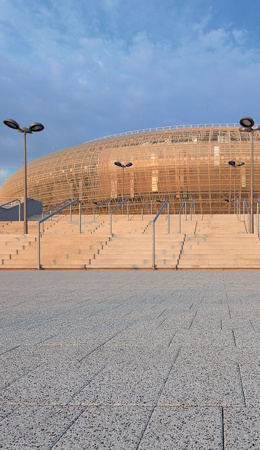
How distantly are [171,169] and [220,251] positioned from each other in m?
40.8

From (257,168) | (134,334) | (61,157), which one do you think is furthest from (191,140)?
(134,334)

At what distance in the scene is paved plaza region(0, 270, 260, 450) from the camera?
6.38 feet

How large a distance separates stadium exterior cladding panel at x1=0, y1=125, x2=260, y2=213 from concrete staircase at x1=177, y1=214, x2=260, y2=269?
33833 millimetres

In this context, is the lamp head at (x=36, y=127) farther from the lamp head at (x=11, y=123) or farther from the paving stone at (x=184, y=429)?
the paving stone at (x=184, y=429)

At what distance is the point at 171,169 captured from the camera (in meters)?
55.8

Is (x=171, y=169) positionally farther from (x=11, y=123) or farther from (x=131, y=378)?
(x=131, y=378)

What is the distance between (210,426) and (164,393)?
504 millimetres

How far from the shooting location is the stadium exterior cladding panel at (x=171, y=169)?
5438cm

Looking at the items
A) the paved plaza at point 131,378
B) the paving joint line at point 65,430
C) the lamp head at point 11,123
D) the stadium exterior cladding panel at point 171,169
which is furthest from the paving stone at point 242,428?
the stadium exterior cladding panel at point 171,169

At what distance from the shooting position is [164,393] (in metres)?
2.49

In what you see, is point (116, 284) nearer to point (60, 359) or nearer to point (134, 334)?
point (134, 334)

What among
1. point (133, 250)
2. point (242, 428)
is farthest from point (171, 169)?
point (242, 428)

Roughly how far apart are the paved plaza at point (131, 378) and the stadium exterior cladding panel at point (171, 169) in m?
46.7

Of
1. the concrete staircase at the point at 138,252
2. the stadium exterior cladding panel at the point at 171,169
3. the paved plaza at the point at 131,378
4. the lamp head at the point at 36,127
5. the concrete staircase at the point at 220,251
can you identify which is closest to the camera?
the paved plaza at the point at 131,378
